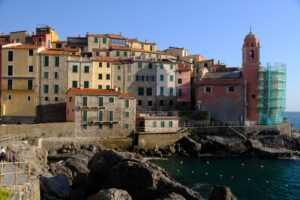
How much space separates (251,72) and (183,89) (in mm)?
12038

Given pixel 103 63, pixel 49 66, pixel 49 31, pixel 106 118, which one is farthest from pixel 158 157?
pixel 49 31

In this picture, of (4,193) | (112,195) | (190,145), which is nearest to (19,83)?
(190,145)

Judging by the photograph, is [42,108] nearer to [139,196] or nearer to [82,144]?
[82,144]

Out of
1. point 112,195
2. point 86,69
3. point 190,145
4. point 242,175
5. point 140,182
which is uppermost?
point 86,69

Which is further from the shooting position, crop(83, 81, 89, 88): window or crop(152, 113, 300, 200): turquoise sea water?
crop(83, 81, 89, 88): window

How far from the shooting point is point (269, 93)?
150 feet

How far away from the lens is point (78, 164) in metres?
23.9

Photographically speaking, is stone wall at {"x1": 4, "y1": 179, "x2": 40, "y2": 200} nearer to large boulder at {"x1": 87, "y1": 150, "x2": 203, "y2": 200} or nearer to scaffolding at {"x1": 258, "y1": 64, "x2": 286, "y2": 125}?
large boulder at {"x1": 87, "y1": 150, "x2": 203, "y2": 200}

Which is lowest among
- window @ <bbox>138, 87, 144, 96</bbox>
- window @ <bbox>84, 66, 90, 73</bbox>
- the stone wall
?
the stone wall

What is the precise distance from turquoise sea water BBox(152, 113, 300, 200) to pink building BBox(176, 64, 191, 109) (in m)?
14.1

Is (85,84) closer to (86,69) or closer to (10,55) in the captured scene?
(86,69)

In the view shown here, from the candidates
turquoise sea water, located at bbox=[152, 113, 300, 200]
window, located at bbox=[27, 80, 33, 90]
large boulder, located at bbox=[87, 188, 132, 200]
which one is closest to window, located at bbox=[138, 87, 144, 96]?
turquoise sea water, located at bbox=[152, 113, 300, 200]

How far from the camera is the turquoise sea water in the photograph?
24572 millimetres

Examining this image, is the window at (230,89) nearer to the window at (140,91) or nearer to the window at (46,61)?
the window at (140,91)
